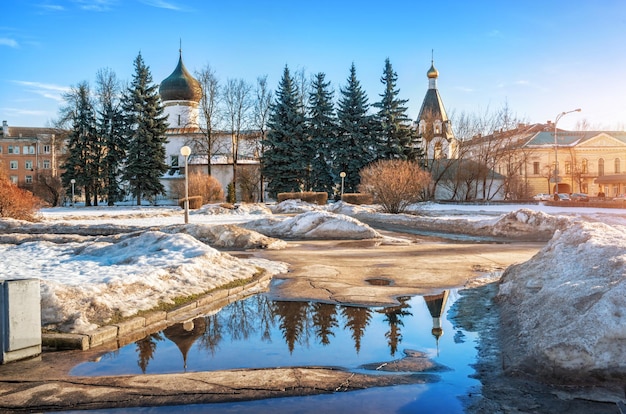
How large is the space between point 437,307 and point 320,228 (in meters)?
12.4

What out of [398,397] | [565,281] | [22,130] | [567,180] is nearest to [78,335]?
[398,397]

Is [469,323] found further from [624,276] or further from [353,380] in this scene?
[353,380]

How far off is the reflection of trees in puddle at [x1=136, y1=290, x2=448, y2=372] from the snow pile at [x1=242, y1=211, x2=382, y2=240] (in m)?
11.4

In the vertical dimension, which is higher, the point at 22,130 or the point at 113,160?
the point at 22,130

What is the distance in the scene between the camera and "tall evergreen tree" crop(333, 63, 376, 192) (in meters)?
53.9

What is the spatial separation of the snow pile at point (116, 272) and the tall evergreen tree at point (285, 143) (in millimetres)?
39360

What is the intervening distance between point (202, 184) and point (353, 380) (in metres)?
39.2

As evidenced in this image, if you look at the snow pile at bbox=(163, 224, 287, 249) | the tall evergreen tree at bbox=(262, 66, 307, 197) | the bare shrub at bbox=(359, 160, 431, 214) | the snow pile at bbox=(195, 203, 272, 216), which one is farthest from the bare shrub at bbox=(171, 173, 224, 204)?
the snow pile at bbox=(163, 224, 287, 249)

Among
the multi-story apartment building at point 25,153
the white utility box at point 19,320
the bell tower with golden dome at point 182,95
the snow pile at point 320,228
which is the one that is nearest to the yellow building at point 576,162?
the bell tower with golden dome at point 182,95

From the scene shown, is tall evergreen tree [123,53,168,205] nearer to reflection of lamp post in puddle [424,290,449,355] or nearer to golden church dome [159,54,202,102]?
golden church dome [159,54,202,102]

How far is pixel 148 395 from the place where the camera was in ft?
15.5

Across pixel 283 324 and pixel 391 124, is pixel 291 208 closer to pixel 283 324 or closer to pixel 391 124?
pixel 391 124

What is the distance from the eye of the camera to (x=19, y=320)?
18.9ft

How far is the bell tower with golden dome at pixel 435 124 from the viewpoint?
6681cm
